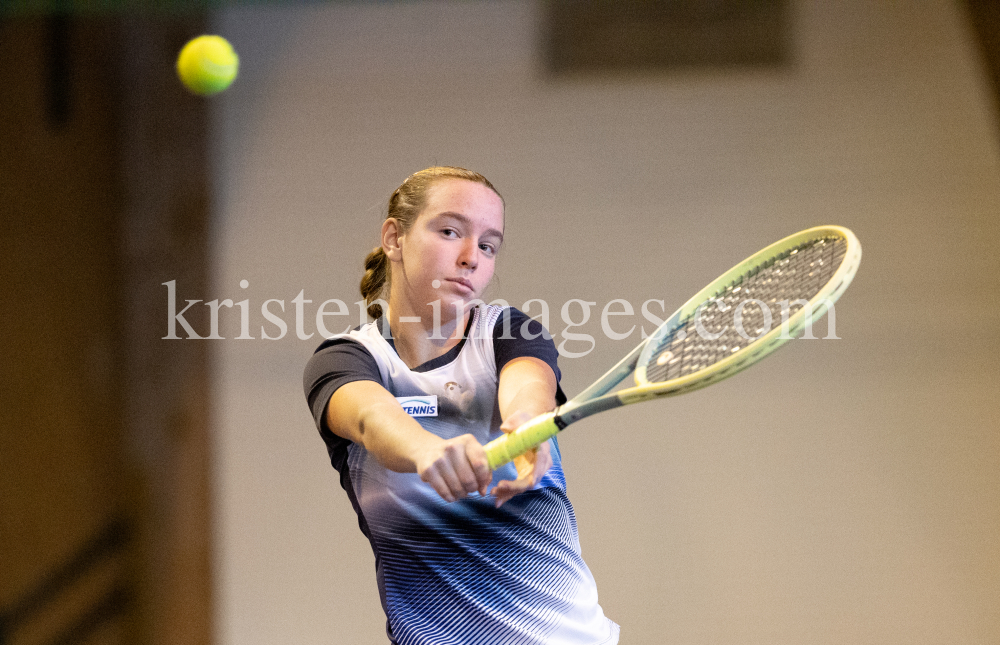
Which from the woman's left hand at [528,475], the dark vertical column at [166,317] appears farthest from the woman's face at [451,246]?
the dark vertical column at [166,317]

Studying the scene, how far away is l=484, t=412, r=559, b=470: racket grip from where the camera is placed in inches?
31.2

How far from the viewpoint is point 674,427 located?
1399 mm

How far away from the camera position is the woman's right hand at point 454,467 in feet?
2.54

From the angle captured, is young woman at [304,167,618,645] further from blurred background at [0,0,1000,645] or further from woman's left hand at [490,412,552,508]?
blurred background at [0,0,1000,645]

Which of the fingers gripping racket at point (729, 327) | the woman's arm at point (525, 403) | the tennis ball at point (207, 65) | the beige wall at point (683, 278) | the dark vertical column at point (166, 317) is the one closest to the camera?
the fingers gripping racket at point (729, 327)

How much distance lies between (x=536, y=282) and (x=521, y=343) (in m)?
0.48

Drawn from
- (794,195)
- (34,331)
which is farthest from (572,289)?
(34,331)

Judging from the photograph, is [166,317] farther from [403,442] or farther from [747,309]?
[747,309]

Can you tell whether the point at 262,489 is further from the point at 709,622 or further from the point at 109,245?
the point at 709,622

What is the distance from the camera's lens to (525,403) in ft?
2.91

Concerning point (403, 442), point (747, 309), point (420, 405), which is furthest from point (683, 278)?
point (403, 442)

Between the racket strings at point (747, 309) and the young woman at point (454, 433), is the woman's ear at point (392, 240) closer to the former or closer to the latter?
the young woman at point (454, 433)

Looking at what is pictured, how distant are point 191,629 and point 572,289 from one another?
3.00ft

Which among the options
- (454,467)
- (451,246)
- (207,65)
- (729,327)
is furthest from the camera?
(207,65)
